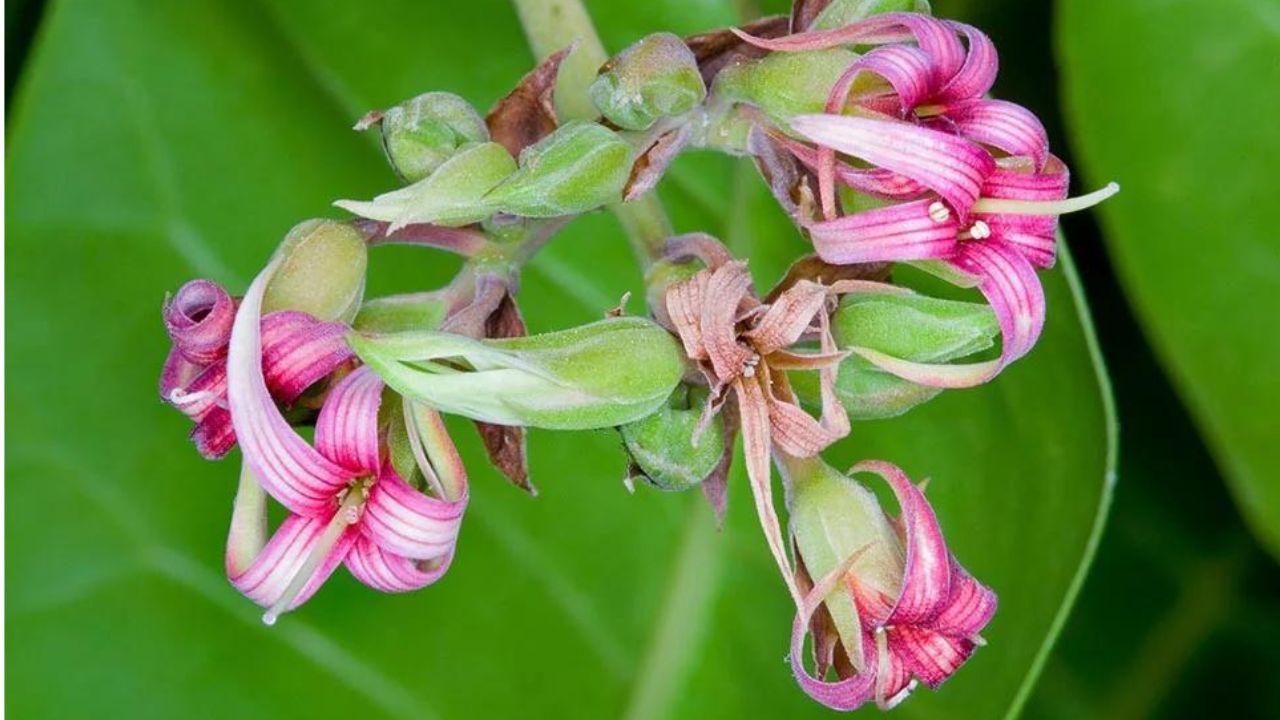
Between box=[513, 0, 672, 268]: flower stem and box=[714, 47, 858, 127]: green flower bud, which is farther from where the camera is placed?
box=[513, 0, 672, 268]: flower stem

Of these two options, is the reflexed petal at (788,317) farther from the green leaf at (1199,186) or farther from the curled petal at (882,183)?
the green leaf at (1199,186)

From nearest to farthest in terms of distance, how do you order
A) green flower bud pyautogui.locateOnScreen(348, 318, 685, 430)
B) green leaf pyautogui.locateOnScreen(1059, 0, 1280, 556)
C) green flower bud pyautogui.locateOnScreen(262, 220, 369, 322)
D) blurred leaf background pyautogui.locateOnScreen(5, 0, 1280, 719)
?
1. green flower bud pyautogui.locateOnScreen(348, 318, 685, 430)
2. green flower bud pyautogui.locateOnScreen(262, 220, 369, 322)
3. green leaf pyautogui.locateOnScreen(1059, 0, 1280, 556)
4. blurred leaf background pyautogui.locateOnScreen(5, 0, 1280, 719)

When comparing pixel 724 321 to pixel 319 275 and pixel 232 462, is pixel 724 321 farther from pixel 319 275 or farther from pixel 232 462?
pixel 232 462

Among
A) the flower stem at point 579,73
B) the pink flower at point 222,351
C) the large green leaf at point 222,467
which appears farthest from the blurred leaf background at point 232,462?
the pink flower at point 222,351

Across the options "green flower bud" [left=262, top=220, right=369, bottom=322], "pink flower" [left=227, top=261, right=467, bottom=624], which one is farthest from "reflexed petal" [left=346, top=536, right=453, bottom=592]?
"green flower bud" [left=262, top=220, right=369, bottom=322]

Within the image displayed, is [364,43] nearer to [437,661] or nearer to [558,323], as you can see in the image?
[558,323]

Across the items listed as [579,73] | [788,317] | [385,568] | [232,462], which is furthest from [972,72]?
[232,462]

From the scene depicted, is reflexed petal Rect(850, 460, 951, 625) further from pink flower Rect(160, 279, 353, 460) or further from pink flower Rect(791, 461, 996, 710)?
pink flower Rect(160, 279, 353, 460)

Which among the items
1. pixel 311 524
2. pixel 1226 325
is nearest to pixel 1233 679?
pixel 1226 325
